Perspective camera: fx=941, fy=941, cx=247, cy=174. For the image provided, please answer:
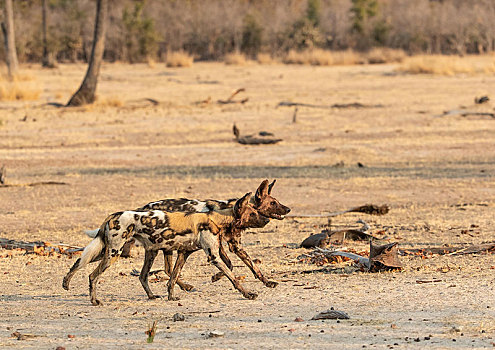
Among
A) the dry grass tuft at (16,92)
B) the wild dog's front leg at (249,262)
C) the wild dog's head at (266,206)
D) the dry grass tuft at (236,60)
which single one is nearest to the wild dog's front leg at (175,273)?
the wild dog's front leg at (249,262)

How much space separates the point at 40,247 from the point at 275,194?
495cm

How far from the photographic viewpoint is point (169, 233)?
24.4ft

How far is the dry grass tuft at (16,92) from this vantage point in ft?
102

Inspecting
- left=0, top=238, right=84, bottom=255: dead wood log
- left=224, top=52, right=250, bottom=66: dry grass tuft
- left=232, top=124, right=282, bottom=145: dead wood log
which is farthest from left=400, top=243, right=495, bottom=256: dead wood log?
left=224, top=52, right=250, bottom=66: dry grass tuft

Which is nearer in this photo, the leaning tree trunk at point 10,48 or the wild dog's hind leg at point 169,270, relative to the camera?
the wild dog's hind leg at point 169,270

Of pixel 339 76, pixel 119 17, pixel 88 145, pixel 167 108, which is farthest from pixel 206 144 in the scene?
pixel 119 17

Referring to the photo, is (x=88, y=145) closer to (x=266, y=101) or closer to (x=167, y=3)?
(x=266, y=101)

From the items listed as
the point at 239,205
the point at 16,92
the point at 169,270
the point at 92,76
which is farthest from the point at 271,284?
the point at 16,92

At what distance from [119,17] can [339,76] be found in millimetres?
20694

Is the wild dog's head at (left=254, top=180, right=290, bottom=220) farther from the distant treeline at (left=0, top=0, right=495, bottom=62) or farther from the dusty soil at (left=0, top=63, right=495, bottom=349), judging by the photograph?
the distant treeline at (left=0, top=0, right=495, bottom=62)

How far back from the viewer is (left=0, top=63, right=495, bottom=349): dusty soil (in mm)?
6617

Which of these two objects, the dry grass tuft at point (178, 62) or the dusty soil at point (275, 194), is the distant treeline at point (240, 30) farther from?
the dusty soil at point (275, 194)

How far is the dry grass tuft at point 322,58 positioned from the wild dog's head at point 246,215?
41.7 metres

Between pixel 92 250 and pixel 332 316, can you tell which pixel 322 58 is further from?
pixel 332 316
